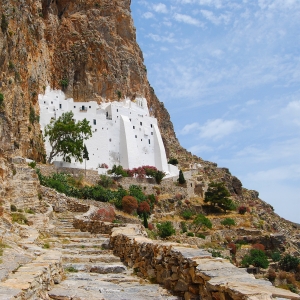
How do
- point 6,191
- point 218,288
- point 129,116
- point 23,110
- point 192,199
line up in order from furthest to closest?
point 129,116, point 192,199, point 23,110, point 6,191, point 218,288

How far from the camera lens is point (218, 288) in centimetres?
416

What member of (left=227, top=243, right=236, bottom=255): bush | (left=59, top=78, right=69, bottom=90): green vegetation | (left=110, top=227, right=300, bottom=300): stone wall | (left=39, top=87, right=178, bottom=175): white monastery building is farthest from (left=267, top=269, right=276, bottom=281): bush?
(left=59, top=78, right=69, bottom=90): green vegetation

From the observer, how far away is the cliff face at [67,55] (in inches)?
1385

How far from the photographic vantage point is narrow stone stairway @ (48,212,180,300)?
17.9ft

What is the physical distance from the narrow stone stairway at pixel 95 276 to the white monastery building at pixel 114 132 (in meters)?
29.7

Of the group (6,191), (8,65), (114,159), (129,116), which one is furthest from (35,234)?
(129,116)

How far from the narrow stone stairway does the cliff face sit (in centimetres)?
2487

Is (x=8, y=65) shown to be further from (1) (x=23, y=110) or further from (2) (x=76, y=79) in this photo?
(2) (x=76, y=79)

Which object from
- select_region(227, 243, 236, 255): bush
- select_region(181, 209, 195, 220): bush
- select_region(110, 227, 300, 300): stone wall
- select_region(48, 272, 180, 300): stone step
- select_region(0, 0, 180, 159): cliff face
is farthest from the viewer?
select_region(0, 0, 180, 159): cliff face

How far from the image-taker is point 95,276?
7.14 metres

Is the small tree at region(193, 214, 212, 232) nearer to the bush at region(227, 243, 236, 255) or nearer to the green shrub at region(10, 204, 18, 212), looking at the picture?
the bush at region(227, 243, 236, 255)

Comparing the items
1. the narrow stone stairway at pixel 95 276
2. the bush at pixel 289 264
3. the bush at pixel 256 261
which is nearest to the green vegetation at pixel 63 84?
the bush at pixel 256 261

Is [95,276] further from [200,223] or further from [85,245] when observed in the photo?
[200,223]

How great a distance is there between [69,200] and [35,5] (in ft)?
113
